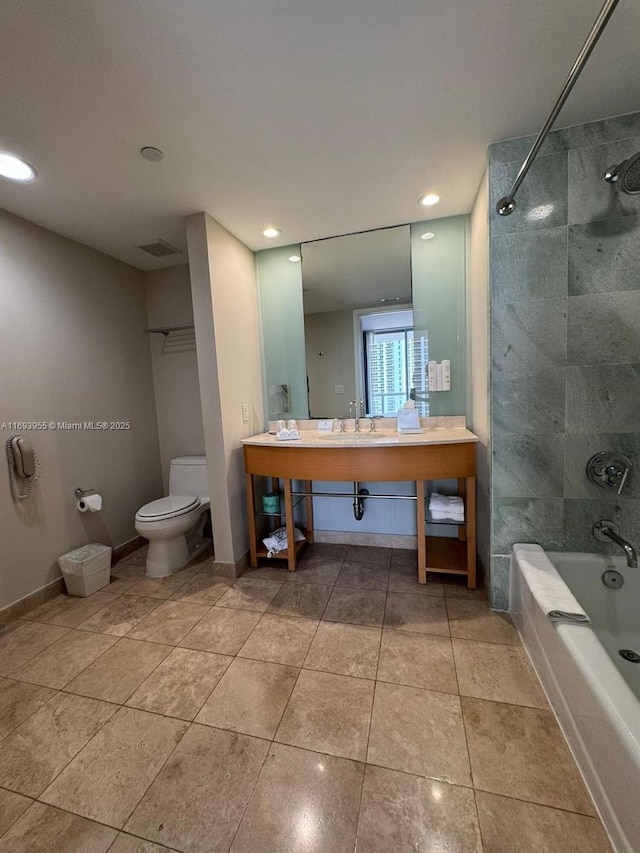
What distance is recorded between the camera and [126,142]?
4.56 ft

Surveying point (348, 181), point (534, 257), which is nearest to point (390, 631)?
point (534, 257)

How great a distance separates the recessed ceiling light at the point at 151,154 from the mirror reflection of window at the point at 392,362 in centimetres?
145

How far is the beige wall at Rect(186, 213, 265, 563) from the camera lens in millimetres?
1999

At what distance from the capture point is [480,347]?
1854mm

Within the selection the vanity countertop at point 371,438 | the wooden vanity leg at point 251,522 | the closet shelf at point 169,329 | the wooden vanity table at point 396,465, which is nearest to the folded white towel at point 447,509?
the wooden vanity table at point 396,465

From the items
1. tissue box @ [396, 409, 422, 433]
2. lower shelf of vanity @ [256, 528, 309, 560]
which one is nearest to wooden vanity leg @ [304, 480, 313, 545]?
lower shelf of vanity @ [256, 528, 309, 560]

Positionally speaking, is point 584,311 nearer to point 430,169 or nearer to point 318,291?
point 430,169

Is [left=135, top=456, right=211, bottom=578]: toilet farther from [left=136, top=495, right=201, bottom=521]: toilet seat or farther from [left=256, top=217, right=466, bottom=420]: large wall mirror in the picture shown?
[left=256, top=217, right=466, bottom=420]: large wall mirror

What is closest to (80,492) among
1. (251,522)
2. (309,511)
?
(251,522)

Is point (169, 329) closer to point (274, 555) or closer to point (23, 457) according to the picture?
point (23, 457)

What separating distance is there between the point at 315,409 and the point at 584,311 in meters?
1.68

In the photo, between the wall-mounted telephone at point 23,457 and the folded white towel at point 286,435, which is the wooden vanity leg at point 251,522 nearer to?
the folded white towel at point 286,435

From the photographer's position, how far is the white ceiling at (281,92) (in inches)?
38.4

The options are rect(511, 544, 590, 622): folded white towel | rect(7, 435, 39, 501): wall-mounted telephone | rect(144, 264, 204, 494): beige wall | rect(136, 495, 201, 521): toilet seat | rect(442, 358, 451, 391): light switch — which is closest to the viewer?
rect(511, 544, 590, 622): folded white towel
